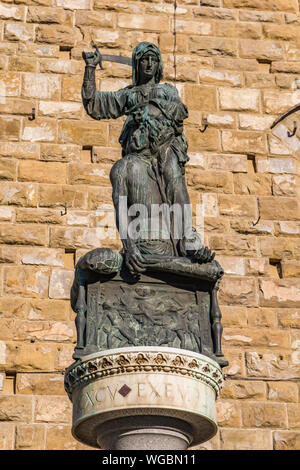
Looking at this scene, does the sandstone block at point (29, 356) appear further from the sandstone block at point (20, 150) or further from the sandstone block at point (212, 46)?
the sandstone block at point (212, 46)

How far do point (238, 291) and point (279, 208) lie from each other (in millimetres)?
983

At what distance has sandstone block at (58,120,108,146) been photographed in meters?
9.33

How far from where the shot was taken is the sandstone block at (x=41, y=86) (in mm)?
9477

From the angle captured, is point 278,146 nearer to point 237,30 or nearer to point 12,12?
point 237,30

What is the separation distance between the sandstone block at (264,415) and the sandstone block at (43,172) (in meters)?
2.67

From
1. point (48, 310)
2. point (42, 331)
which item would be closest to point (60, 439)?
point (42, 331)

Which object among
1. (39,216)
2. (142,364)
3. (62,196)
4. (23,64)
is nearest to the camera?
(142,364)

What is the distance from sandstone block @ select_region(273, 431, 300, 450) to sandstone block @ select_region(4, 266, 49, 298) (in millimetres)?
2321

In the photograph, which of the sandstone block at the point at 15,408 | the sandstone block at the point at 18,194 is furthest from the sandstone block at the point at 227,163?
the sandstone block at the point at 15,408

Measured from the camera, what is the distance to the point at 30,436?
8062 mm

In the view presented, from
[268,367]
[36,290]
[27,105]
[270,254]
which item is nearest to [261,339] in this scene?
[268,367]

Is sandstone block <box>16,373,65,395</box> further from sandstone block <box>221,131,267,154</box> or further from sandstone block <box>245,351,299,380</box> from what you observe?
sandstone block <box>221,131,267,154</box>

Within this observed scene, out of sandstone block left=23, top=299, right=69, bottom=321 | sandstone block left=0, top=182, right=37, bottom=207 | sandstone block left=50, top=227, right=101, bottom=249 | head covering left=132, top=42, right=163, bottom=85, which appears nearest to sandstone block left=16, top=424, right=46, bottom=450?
sandstone block left=23, top=299, right=69, bottom=321

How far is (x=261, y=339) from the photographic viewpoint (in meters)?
8.71
